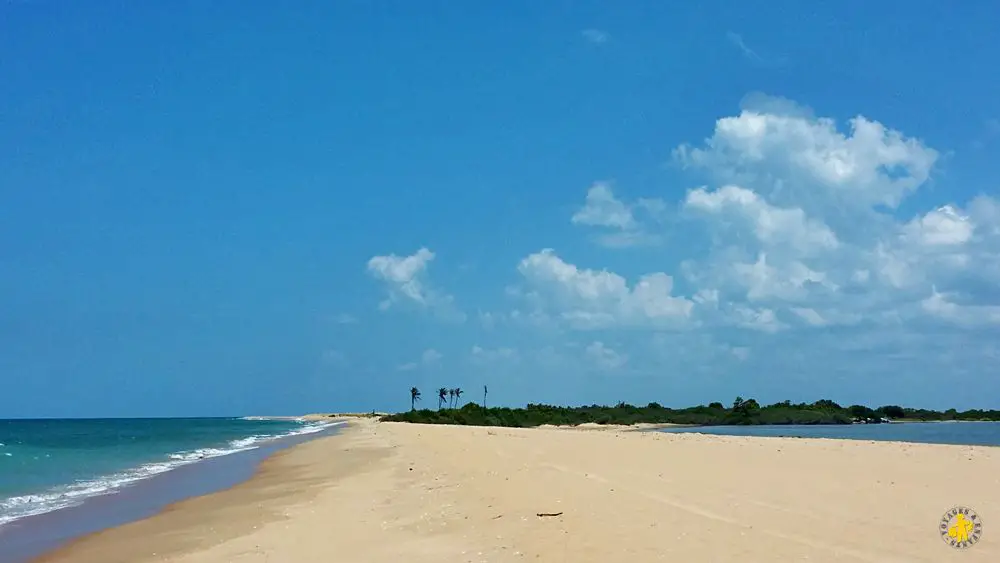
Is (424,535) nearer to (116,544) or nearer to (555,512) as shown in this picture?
(555,512)

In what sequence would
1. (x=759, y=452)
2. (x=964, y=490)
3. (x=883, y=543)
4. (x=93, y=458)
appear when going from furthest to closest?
(x=93, y=458), (x=759, y=452), (x=964, y=490), (x=883, y=543)

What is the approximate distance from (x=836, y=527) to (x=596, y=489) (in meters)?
5.92

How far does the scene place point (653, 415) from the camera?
12269 cm

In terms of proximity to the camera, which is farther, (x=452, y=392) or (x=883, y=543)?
(x=452, y=392)

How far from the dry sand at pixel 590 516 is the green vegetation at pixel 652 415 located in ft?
266

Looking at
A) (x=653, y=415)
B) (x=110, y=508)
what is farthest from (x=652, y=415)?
(x=110, y=508)

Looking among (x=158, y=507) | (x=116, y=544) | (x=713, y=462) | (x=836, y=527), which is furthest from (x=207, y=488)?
(x=836, y=527)

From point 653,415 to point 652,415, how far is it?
0.19 m

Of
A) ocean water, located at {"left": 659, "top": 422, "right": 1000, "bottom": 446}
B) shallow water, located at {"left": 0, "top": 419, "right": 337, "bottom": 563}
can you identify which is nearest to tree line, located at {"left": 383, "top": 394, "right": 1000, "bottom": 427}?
ocean water, located at {"left": 659, "top": 422, "right": 1000, "bottom": 446}

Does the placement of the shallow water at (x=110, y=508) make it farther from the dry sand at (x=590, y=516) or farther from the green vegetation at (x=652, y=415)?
the green vegetation at (x=652, y=415)

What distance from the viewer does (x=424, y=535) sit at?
39.5 feet

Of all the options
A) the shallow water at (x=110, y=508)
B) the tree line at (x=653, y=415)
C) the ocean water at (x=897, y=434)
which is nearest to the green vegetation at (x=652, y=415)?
the tree line at (x=653, y=415)

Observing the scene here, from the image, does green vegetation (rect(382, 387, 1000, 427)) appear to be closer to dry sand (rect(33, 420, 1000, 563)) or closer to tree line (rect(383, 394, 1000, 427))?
tree line (rect(383, 394, 1000, 427))

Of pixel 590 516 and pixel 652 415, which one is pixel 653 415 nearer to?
pixel 652 415
